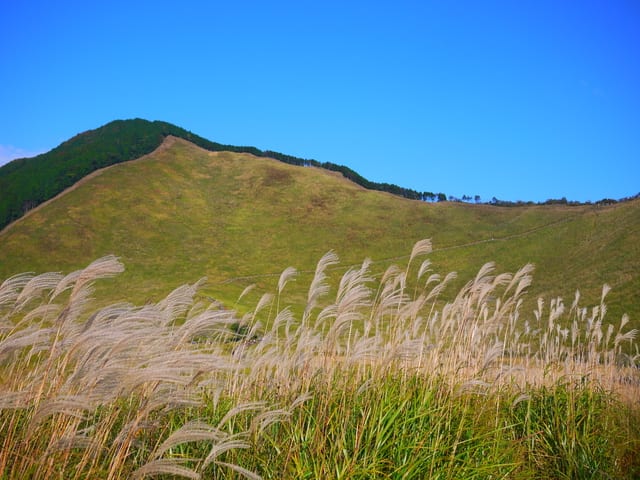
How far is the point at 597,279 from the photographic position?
50875 mm

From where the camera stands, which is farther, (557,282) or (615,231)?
(615,231)

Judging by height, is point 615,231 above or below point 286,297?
above

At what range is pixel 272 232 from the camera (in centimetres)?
8312

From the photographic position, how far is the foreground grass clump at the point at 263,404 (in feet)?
9.16

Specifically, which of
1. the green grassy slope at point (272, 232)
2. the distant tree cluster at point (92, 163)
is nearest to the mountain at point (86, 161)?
the distant tree cluster at point (92, 163)

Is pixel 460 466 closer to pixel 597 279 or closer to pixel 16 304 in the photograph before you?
pixel 16 304

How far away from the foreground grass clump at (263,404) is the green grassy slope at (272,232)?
4240 cm

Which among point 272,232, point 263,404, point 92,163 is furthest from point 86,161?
point 263,404

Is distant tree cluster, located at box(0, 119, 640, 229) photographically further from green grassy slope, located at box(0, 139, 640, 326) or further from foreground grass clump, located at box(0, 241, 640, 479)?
foreground grass clump, located at box(0, 241, 640, 479)

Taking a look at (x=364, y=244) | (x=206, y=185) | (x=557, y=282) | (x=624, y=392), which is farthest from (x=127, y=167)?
(x=624, y=392)

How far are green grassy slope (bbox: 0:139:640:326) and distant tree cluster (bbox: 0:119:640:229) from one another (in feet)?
14.6

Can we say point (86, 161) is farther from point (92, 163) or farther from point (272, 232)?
point (272, 232)

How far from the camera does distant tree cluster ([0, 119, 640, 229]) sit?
268 ft

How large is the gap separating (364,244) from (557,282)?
30466mm
